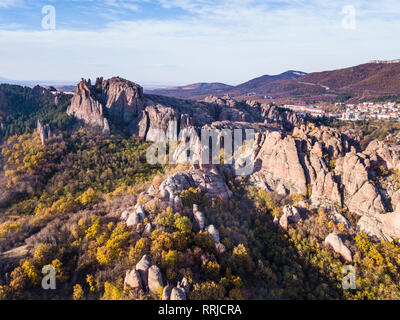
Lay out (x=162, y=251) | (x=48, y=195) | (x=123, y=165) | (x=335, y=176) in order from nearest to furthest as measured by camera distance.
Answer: (x=162, y=251)
(x=335, y=176)
(x=48, y=195)
(x=123, y=165)

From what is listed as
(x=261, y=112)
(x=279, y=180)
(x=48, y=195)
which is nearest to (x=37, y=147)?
(x=48, y=195)

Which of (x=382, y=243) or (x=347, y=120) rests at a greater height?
(x=347, y=120)

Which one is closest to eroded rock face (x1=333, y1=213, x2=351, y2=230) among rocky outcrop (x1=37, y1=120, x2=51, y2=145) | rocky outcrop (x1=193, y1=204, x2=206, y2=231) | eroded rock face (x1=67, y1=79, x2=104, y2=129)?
rocky outcrop (x1=193, y1=204, x2=206, y2=231)

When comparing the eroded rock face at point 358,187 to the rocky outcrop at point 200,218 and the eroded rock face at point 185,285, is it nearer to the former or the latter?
the rocky outcrop at point 200,218

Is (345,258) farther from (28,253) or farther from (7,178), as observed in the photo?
(7,178)

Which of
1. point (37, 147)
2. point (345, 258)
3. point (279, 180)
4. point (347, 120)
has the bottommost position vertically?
point (345, 258)

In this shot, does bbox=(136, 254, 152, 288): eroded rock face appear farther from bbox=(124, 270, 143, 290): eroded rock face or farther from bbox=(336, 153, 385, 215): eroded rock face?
bbox=(336, 153, 385, 215): eroded rock face

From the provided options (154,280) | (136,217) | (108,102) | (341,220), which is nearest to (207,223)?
(136,217)

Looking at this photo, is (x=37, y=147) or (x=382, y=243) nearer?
(x=382, y=243)
